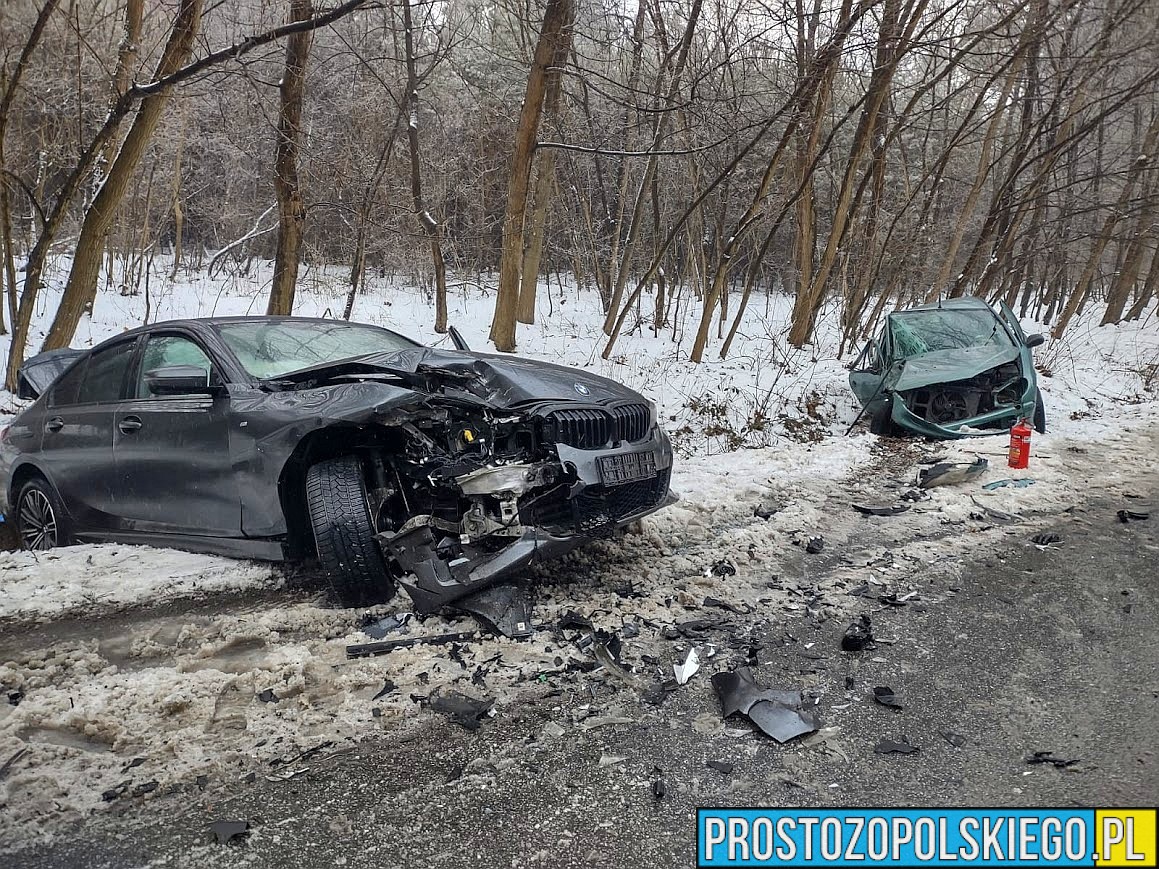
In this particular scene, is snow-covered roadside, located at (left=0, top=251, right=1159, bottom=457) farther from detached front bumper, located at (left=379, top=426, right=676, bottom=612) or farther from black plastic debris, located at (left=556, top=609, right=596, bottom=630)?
black plastic debris, located at (left=556, top=609, right=596, bottom=630)

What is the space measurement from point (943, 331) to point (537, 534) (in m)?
8.02

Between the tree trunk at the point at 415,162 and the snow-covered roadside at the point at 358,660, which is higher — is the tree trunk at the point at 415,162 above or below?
above

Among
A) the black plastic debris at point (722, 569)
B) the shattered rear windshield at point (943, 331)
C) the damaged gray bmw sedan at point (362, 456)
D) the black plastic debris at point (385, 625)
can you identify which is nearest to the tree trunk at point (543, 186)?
the shattered rear windshield at point (943, 331)

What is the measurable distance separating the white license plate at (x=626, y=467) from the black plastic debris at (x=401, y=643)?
3.46 feet

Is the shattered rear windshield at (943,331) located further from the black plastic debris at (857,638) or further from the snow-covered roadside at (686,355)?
the black plastic debris at (857,638)

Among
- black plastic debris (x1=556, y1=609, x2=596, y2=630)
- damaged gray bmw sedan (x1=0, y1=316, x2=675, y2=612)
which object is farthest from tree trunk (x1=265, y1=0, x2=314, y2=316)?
black plastic debris (x1=556, y1=609, x2=596, y2=630)

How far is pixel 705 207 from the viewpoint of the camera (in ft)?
61.3

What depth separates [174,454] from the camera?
459 cm

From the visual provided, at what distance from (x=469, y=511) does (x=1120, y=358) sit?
1929 cm

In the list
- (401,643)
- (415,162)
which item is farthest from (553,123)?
(401,643)

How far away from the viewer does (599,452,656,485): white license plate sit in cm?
415

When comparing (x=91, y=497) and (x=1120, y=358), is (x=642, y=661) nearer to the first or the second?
(x=91, y=497)

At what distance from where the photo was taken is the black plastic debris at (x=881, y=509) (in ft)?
20.3

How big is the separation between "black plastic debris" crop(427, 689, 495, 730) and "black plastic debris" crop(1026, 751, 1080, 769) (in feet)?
6.61
